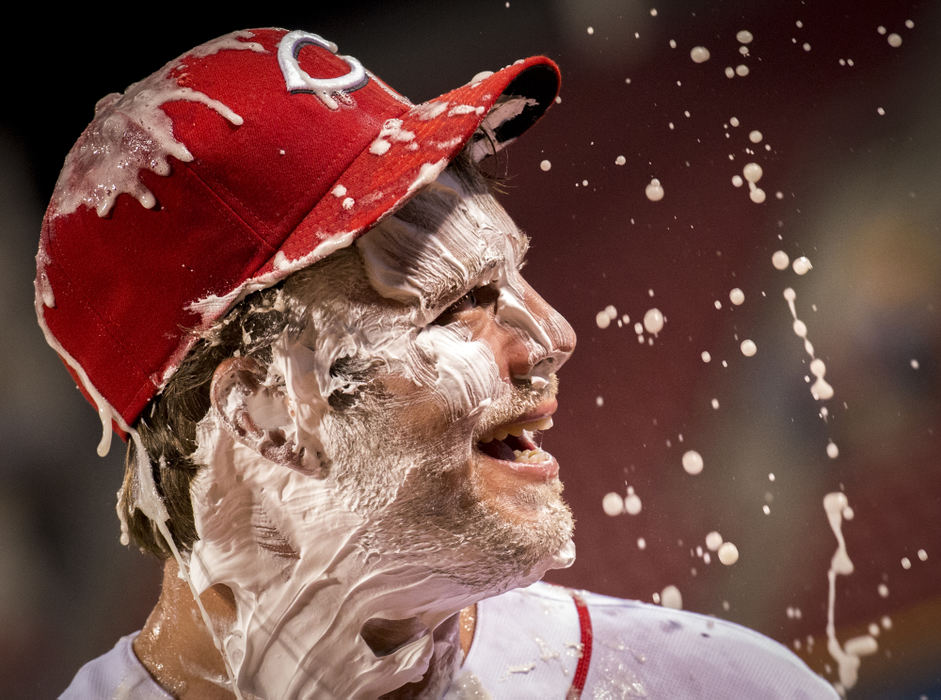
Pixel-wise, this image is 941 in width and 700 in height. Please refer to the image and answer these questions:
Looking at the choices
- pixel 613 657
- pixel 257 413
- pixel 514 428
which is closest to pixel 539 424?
pixel 514 428

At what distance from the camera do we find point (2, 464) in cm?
123

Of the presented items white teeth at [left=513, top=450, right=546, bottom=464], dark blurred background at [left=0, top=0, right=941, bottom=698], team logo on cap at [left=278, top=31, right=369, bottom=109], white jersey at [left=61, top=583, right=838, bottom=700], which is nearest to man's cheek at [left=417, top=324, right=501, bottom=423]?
white teeth at [left=513, top=450, right=546, bottom=464]

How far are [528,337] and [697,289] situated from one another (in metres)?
0.57

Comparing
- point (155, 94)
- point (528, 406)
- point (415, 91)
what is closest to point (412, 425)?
point (528, 406)

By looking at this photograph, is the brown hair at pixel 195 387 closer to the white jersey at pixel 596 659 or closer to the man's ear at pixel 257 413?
the man's ear at pixel 257 413

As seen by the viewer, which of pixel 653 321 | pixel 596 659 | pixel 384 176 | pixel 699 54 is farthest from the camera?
pixel 653 321

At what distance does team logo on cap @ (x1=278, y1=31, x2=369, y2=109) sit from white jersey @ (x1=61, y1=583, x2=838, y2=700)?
629 mm

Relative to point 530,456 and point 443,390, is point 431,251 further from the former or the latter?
point 530,456

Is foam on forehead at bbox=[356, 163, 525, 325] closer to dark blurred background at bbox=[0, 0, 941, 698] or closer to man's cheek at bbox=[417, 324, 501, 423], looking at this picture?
man's cheek at bbox=[417, 324, 501, 423]

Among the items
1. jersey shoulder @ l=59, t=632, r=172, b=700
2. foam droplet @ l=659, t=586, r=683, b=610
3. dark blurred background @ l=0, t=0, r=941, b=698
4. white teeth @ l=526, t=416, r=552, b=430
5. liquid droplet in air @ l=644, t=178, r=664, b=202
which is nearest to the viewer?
white teeth @ l=526, t=416, r=552, b=430

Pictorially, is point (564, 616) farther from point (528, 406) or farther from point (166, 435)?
point (166, 435)

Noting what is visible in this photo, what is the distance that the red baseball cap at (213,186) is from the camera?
2.69 feet

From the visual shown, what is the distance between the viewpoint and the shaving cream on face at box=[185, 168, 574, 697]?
829 mm

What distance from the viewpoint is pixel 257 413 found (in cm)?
87
